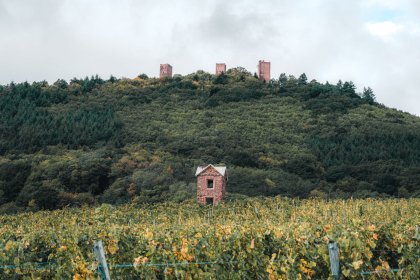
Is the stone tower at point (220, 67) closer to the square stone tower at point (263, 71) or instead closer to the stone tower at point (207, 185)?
the square stone tower at point (263, 71)

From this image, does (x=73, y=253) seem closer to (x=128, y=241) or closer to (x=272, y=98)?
(x=128, y=241)

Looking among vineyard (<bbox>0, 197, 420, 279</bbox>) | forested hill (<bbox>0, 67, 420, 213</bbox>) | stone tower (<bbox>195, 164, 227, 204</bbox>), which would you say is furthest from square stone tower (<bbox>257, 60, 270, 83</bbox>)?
vineyard (<bbox>0, 197, 420, 279</bbox>)

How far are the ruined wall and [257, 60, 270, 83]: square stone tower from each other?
78045mm

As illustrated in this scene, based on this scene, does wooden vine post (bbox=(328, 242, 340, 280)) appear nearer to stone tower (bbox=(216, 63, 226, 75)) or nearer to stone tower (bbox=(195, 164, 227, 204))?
stone tower (bbox=(195, 164, 227, 204))

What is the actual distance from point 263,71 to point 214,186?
79266 mm

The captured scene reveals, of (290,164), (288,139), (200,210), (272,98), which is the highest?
(272,98)

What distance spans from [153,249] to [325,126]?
2360 inches

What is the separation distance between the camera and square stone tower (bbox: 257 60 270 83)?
99625 mm

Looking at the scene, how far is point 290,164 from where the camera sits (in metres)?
47.2

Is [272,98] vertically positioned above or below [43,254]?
above

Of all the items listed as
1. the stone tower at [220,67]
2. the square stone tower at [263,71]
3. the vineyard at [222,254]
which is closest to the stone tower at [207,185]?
the vineyard at [222,254]

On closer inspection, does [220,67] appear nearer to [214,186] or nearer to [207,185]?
[207,185]

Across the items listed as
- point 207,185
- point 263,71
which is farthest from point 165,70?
point 207,185

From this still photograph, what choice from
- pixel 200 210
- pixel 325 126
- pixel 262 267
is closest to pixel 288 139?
pixel 325 126
